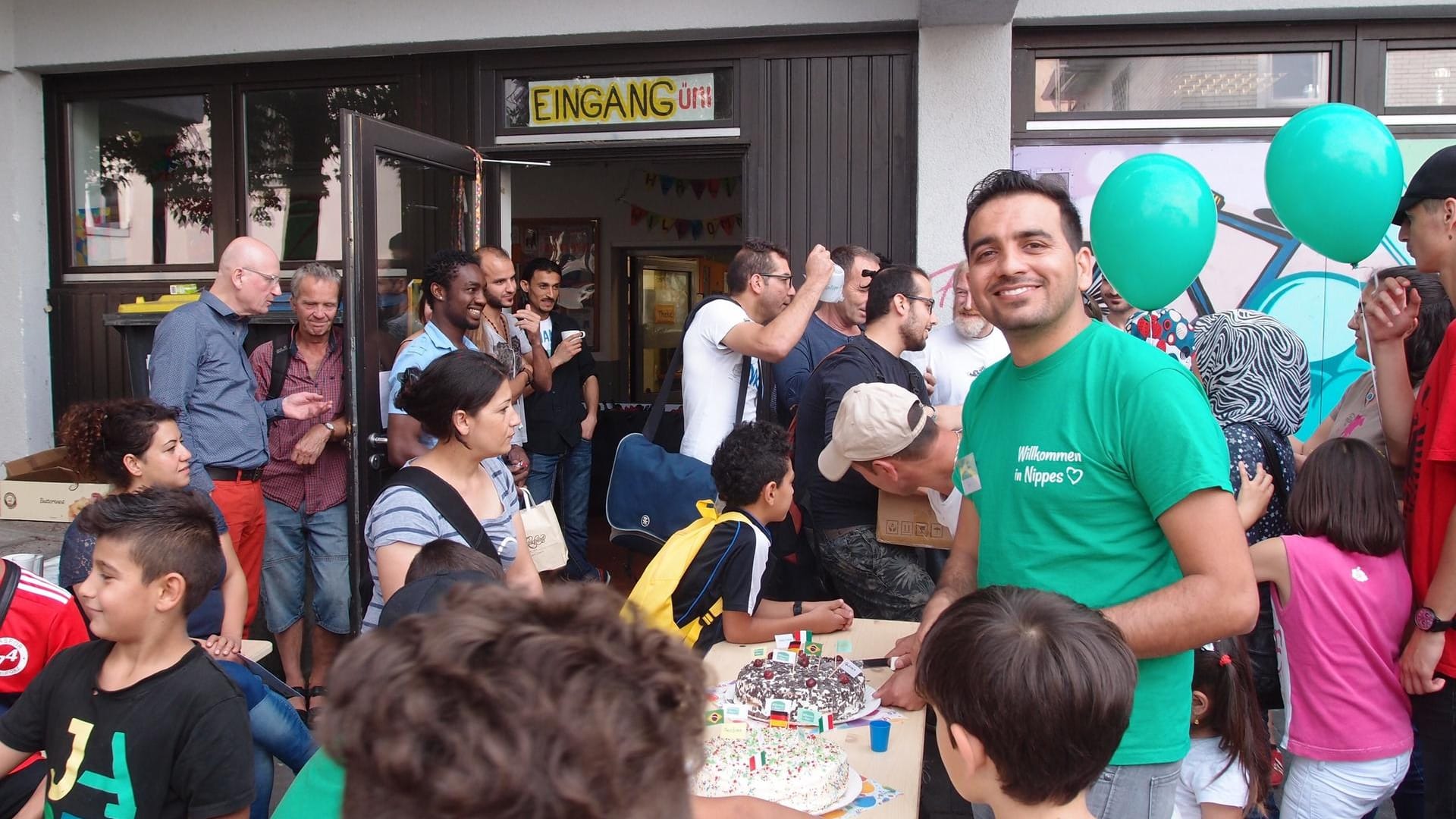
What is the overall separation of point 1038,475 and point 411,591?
131 centimetres

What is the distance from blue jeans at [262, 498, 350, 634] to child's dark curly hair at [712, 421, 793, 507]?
2.19 m

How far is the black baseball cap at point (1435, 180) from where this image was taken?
2.49m

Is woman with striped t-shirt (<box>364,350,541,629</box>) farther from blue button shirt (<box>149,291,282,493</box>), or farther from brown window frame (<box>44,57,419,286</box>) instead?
brown window frame (<box>44,57,419,286</box>)

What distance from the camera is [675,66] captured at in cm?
587

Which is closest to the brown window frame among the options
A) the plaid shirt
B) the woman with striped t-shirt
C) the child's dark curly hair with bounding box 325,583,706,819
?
the plaid shirt

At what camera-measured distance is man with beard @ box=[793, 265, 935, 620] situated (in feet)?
11.5

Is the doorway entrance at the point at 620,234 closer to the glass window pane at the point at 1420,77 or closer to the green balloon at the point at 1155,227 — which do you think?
the glass window pane at the point at 1420,77

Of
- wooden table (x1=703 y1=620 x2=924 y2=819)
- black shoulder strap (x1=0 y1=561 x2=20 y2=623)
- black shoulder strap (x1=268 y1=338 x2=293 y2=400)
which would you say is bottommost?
wooden table (x1=703 y1=620 x2=924 y2=819)

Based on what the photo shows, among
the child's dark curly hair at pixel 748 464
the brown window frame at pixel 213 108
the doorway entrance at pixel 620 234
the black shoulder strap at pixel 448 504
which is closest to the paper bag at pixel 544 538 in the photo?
the black shoulder strap at pixel 448 504

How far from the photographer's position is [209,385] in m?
4.25

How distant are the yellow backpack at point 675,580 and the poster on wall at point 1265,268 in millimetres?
3370

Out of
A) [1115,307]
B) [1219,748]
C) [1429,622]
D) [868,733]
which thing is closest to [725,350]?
[1115,307]

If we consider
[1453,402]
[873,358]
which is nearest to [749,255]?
[873,358]

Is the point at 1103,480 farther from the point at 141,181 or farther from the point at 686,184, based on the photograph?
the point at 686,184
